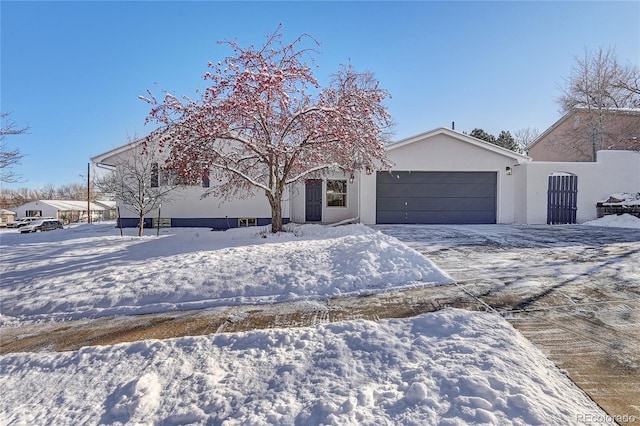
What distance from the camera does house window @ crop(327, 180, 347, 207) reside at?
1448cm

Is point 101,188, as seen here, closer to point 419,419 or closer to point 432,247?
point 432,247

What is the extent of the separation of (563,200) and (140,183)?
56.5 feet

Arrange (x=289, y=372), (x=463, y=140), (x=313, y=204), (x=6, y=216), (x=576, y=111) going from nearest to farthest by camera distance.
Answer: (x=289, y=372) < (x=463, y=140) < (x=313, y=204) < (x=576, y=111) < (x=6, y=216)

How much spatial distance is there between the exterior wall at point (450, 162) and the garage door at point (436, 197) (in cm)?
26

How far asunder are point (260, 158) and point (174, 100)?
2505mm

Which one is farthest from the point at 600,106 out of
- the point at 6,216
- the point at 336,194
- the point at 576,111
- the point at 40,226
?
the point at 6,216

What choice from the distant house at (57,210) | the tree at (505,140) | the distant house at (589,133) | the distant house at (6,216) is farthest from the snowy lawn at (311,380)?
the distant house at (6,216)

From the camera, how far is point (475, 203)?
13219 mm

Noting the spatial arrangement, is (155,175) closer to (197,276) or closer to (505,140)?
(197,276)

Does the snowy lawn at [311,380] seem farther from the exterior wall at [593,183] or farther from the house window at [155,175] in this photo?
the exterior wall at [593,183]

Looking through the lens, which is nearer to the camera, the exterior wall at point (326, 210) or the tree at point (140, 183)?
the tree at point (140, 183)

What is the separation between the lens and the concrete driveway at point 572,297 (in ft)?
8.21

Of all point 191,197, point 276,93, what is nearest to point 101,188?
point 191,197

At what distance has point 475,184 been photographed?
13.2 metres
